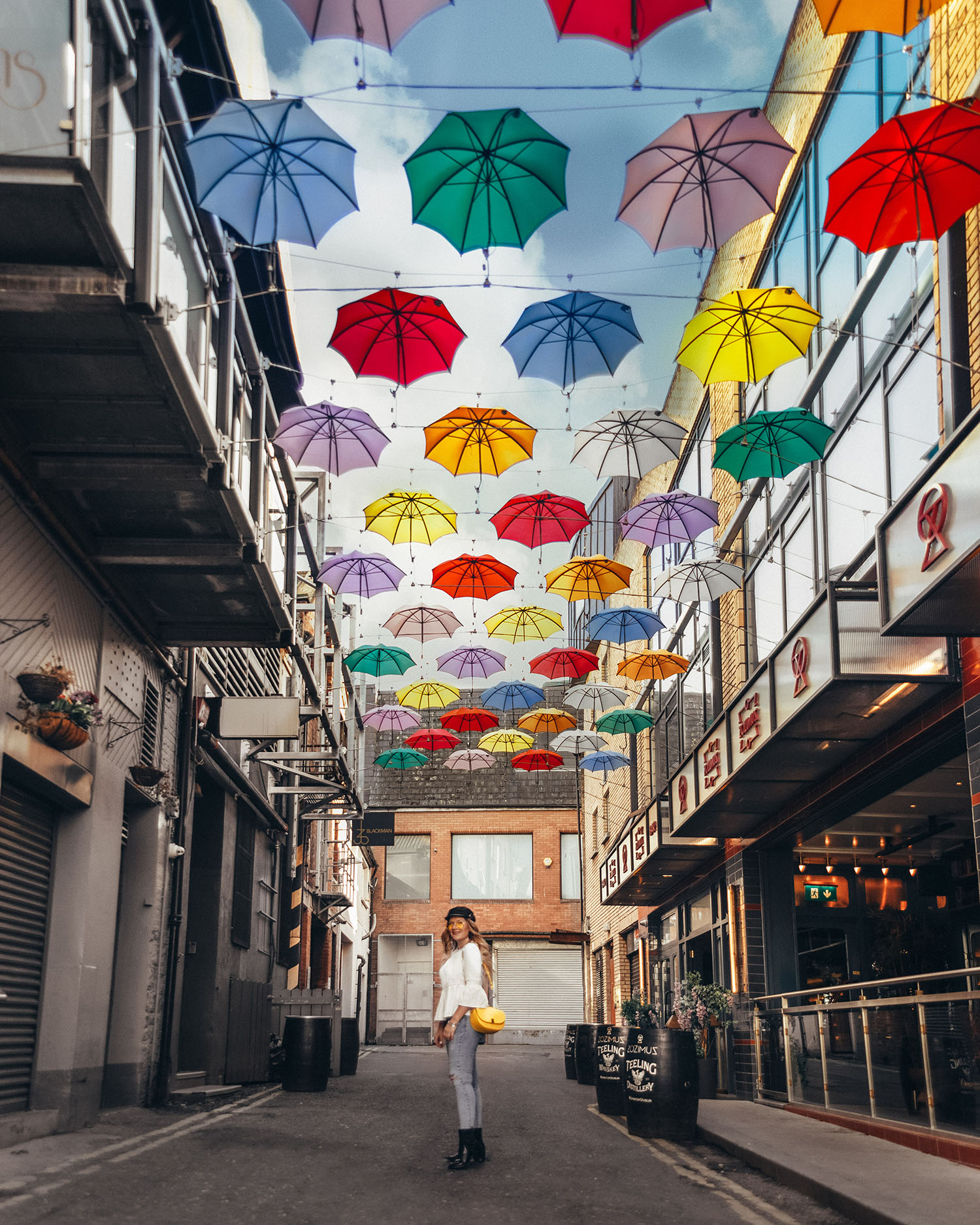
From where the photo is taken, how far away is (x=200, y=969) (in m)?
16.2

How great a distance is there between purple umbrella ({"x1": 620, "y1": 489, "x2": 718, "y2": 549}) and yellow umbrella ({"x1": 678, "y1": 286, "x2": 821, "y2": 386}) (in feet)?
14.7

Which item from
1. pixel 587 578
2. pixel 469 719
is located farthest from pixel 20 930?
pixel 469 719

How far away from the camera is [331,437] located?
15867mm

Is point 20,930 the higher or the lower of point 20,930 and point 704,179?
the lower

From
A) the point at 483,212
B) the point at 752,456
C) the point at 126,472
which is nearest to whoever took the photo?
the point at 126,472

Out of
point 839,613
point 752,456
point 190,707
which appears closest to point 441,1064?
point 190,707

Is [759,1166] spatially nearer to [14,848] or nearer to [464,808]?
[14,848]

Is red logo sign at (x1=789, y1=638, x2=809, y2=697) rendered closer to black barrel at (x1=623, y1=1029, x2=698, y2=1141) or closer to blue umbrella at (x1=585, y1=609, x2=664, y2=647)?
black barrel at (x1=623, y1=1029, x2=698, y2=1141)

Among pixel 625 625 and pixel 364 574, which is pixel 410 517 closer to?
pixel 364 574

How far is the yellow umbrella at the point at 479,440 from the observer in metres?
15.7

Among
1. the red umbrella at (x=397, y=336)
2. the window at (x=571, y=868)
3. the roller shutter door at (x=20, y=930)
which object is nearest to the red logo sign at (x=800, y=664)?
the red umbrella at (x=397, y=336)

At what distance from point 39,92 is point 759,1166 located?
8515 millimetres

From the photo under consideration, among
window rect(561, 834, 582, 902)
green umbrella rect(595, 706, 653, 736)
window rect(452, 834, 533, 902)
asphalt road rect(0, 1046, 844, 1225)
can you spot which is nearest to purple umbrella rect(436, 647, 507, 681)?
green umbrella rect(595, 706, 653, 736)

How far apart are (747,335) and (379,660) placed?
11793mm
